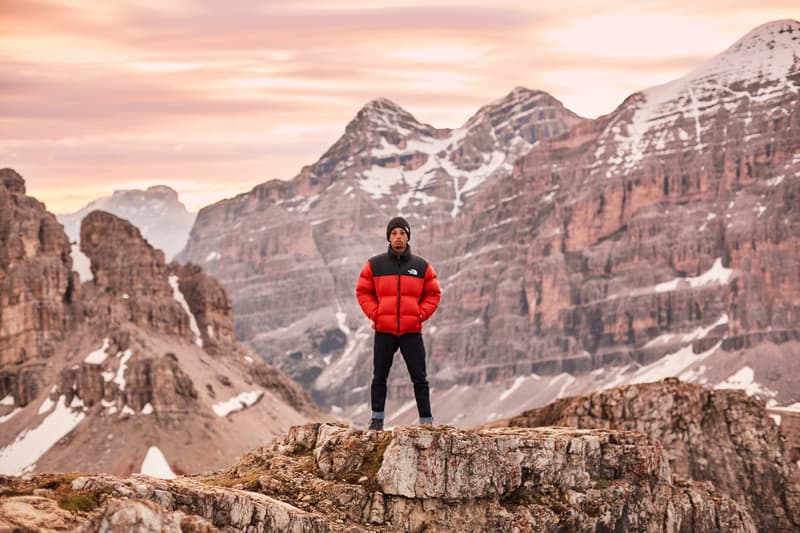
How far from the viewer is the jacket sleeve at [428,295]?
46.9 metres

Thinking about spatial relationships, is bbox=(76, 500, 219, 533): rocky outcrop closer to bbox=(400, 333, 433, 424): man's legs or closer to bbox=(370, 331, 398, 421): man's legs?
bbox=(370, 331, 398, 421): man's legs

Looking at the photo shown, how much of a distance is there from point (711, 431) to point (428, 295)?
102 metres

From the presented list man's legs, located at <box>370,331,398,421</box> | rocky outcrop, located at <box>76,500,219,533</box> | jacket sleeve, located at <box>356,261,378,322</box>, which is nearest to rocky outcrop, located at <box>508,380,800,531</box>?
man's legs, located at <box>370,331,398,421</box>

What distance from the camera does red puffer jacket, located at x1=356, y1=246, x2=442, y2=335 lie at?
1833 inches

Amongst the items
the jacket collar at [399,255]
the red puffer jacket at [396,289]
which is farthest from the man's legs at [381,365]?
the jacket collar at [399,255]

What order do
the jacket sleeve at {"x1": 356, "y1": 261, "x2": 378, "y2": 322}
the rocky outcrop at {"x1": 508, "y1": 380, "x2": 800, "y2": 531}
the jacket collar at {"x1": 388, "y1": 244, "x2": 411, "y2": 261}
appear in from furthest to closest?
the rocky outcrop at {"x1": 508, "y1": 380, "x2": 800, "y2": 531}, the jacket sleeve at {"x1": 356, "y1": 261, "x2": 378, "y2": 322}, the jacket collar at {"x1": 388, "y1": 244, "x2": 411, "y2": 261}

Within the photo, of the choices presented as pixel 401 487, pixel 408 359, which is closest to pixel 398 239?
pixel 408 359

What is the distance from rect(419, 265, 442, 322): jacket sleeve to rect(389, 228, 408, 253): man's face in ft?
3.60

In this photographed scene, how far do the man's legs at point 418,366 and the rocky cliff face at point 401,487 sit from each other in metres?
1.74

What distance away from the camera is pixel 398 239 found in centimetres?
4616

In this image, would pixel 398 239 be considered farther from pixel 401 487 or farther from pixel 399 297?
pixel 401 487

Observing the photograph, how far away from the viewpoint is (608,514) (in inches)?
2003

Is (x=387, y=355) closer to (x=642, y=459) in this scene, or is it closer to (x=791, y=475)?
(x=642, y=459)

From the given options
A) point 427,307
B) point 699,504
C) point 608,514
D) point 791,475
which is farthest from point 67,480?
point 791,475
